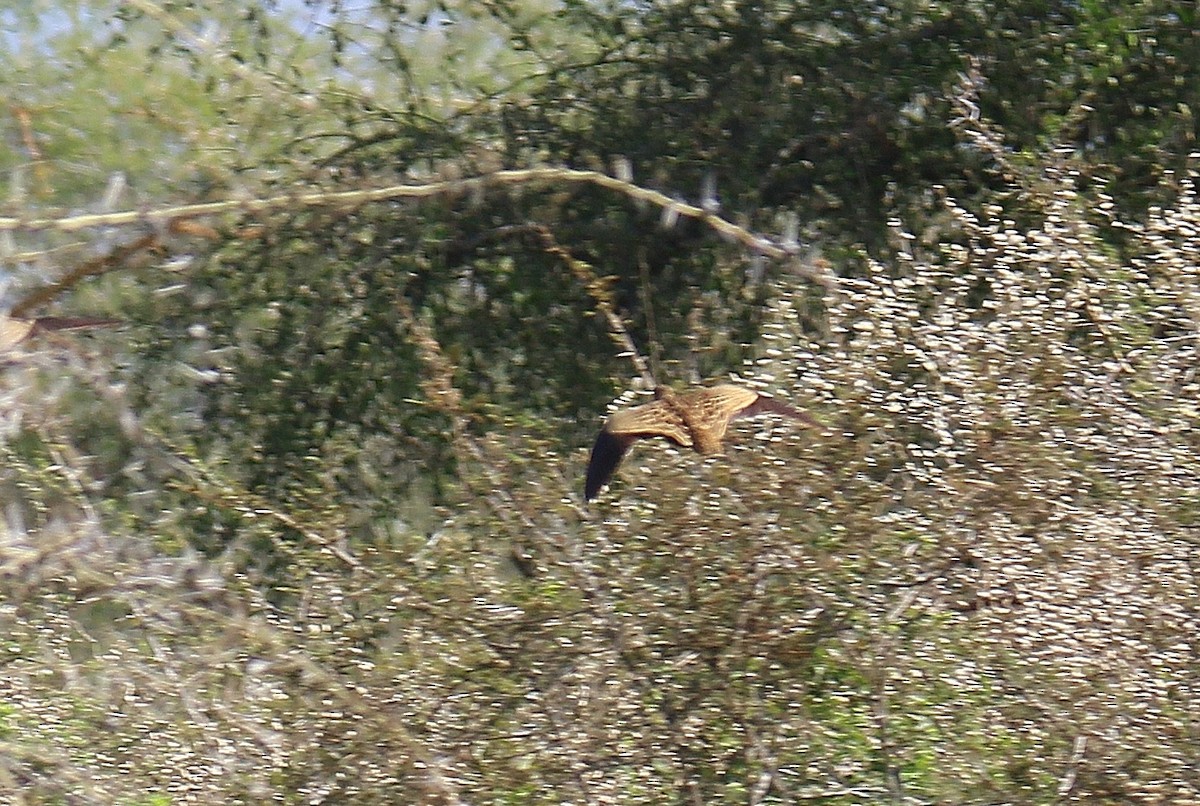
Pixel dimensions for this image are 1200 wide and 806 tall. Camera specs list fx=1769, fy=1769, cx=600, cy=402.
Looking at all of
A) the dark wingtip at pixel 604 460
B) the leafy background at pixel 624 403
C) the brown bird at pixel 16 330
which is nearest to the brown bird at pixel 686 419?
the dark wingtip at pixel 604 460

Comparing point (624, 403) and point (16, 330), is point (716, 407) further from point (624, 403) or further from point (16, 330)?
point (16, 330)

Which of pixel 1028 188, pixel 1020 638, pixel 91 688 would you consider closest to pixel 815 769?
pixel 1020 638

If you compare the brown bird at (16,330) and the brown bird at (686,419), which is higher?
the brown bird at (16,330)

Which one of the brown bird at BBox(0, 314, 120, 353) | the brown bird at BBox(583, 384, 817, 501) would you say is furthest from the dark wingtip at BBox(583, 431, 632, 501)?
the brown bird at BBox(0, 314, 120, 353)

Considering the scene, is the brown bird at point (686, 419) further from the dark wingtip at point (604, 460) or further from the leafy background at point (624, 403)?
the leafy background at point (624, 403)

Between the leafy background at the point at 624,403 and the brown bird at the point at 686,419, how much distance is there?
11 cm

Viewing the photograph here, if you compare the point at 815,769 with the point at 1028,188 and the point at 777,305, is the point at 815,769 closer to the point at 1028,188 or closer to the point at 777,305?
the point at 777,305

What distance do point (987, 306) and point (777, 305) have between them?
63 cm

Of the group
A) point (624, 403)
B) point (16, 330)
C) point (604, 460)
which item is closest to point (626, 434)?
point (604, 460)

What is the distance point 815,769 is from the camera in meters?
3.12

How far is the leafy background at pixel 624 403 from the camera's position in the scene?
301cm

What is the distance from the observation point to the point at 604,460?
308cm

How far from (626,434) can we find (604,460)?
101mm

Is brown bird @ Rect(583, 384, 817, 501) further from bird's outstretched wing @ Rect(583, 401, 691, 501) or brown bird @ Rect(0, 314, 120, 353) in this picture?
brown bird @ Rect(0, 314, 120, 353)
